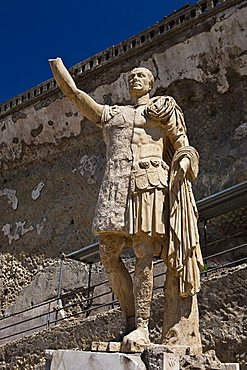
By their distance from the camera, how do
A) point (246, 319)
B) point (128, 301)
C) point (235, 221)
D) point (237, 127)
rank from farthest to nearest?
point (237, 127) < point (235, 221) < point (246, 319) < point (128, 301)

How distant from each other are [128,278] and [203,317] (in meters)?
1.98

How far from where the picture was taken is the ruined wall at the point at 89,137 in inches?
353

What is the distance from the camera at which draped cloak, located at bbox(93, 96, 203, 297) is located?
3244mm

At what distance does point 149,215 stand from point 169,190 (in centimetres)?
25

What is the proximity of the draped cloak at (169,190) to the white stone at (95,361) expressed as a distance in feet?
1.92

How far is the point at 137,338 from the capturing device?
9.86ft

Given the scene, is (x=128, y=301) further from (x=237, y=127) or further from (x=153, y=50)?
(x=153, y=50)

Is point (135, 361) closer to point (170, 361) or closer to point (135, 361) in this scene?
point (135, 361)

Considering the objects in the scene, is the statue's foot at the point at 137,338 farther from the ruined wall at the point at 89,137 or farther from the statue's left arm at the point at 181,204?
the ruined wall at the point at 89,137

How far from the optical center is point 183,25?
958cm

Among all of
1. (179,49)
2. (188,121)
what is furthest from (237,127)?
(179,49)

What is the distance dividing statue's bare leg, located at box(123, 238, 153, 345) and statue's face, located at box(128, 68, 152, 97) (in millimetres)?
1107

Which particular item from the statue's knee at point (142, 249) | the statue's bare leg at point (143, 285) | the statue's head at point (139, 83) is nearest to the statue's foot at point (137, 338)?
the statue's bare leg at point (143, 285)

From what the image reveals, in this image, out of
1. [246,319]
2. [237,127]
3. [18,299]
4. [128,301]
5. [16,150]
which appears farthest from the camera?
[16,150]
